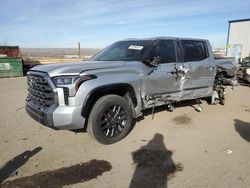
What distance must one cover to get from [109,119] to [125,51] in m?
1.77

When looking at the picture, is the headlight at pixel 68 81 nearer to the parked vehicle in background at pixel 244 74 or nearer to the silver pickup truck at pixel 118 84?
the silver pickup truck at pixel 118 84

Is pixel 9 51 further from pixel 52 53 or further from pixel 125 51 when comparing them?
pixel 52 53

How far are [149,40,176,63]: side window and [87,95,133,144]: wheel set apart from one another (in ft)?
4.41

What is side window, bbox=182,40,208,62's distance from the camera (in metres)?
6.50

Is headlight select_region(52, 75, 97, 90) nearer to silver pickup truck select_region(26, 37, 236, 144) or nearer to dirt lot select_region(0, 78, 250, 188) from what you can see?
silver pickup truck select_region(26, 37, 236, 144)

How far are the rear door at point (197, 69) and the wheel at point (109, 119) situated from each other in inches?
79.4

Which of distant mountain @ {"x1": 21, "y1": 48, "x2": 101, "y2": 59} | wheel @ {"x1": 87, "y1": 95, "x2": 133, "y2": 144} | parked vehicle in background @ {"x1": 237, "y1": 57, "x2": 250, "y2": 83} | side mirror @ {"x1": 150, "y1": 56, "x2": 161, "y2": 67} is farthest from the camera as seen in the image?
distant mountain @ {"x1": 21, "y1": 48, "x2": 101, "y2": 59}

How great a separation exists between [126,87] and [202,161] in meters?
1.88

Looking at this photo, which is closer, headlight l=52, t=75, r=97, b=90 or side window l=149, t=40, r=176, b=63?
headlight l=52, t=75, r=97, b=90

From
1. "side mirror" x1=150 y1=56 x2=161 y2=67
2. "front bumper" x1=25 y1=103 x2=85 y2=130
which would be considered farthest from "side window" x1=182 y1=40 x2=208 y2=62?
"front bumper" x1=25 y1=103 x2=85 y2=130

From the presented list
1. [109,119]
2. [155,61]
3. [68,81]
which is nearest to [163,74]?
[155,61]

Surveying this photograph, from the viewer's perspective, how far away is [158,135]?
5379mm

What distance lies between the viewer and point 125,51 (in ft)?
19.3

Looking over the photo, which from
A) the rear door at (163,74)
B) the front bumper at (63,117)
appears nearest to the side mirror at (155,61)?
the rear door at (163,74)
